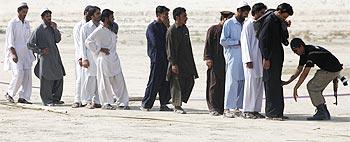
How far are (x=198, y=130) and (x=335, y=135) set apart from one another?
158 cm

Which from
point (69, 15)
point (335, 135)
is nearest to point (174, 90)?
point (335, 135)

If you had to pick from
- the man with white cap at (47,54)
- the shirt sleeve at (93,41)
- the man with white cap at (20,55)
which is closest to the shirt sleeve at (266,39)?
the shirt sleeve at (93,41)

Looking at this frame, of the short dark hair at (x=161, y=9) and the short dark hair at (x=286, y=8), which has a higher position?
the short dark hair at (x=286, y=8)

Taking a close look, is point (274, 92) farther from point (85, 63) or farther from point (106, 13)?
point (85, 63)

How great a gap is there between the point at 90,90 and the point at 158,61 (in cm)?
127

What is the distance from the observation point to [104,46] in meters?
14.4

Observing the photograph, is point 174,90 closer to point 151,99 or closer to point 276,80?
point 151,99

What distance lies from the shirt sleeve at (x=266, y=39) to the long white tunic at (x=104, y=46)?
2.69 metres

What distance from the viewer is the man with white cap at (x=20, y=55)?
50.5 ft

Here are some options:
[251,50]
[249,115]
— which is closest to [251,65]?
[251,50]

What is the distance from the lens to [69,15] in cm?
8119

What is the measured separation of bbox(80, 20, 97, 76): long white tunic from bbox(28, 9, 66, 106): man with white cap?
→ 0.66 meters

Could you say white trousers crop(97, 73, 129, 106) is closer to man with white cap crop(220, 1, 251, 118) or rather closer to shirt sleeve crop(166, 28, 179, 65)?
shirt sleeve crop(166, 28, 179, 65)

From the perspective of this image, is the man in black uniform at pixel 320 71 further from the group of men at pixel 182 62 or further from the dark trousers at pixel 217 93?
the dark trousers at pixel 217 93
